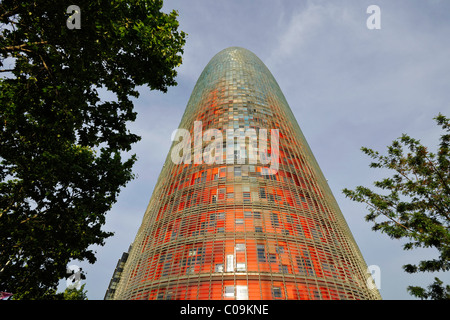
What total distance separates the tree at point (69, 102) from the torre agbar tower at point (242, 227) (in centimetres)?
746

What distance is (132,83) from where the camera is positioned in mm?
9656

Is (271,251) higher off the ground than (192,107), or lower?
lower

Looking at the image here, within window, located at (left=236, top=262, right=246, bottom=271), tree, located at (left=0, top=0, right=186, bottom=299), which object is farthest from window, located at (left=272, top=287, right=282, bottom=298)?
tree, located at (left=0, top=0, right=186, bottom=299)

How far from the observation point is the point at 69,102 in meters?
7.64

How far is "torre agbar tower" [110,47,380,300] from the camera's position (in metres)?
16.3

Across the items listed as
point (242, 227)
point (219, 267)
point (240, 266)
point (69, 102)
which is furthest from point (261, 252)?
point (69, 102)

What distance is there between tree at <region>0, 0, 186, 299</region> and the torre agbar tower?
7.46m

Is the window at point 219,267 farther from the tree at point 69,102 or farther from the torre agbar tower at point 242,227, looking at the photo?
the tree at point 69,102

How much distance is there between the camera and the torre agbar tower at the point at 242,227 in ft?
53.5

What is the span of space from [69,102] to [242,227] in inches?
599

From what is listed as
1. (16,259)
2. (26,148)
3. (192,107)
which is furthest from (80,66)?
(192,107)

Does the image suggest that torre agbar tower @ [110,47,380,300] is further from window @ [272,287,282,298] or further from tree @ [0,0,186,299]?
tree @ [0,0,186,299]

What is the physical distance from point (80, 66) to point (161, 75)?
2848 mm
